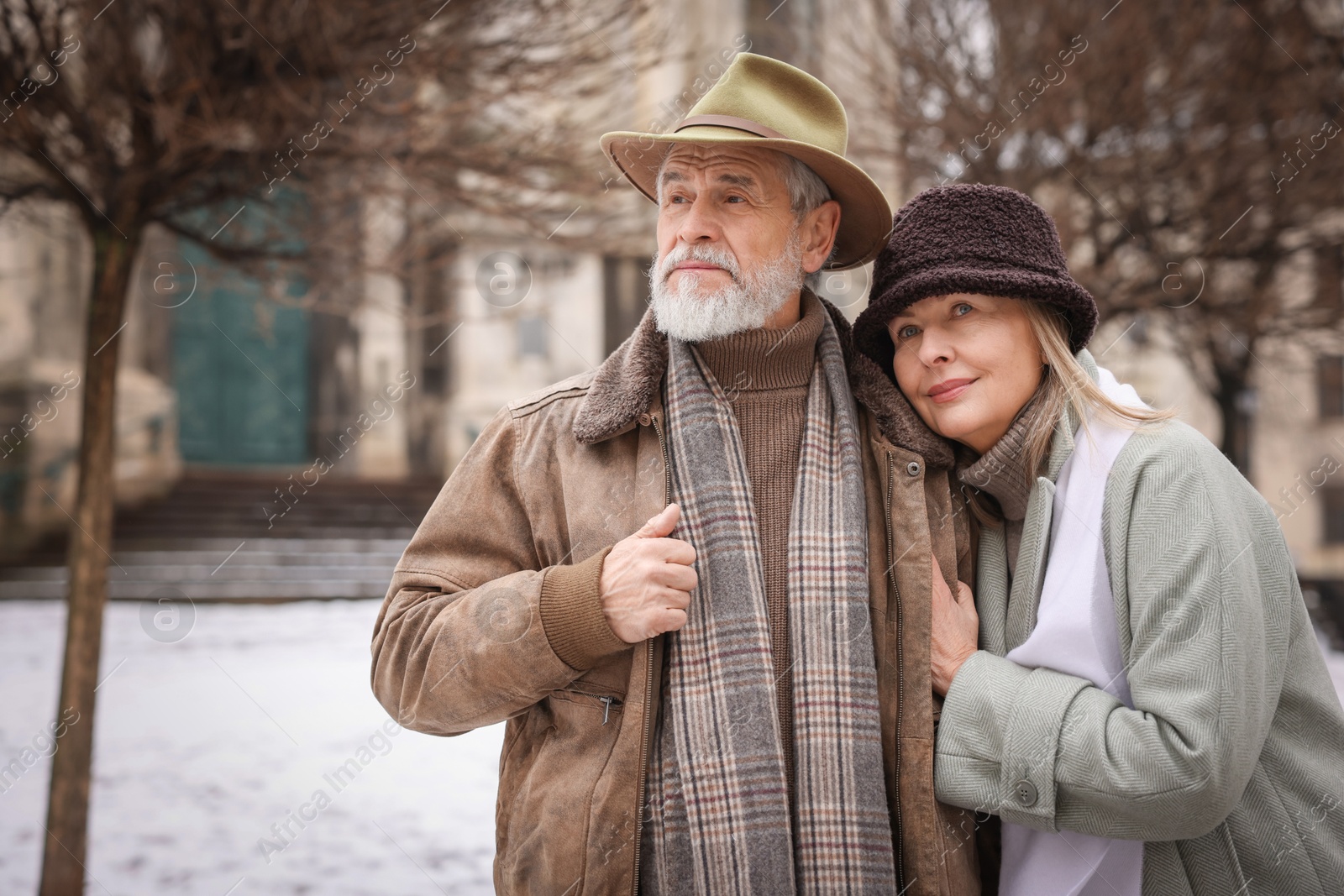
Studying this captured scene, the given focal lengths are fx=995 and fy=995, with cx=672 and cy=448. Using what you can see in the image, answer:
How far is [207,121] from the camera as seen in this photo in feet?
12.2

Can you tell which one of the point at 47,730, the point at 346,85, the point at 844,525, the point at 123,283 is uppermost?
the point at 346,85

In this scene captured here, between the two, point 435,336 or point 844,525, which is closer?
point 844,525

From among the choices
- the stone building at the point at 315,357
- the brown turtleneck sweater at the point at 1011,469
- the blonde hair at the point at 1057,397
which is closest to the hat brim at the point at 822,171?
the blonde hair at the point at 1057,397

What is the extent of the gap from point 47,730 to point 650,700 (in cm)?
533

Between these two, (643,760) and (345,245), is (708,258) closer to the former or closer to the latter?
(643,760)

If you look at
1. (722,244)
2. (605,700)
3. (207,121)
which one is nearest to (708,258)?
(722,244)

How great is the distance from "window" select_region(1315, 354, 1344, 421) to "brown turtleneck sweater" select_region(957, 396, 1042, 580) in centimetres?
2037

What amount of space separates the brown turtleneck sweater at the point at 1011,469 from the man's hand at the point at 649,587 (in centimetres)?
65

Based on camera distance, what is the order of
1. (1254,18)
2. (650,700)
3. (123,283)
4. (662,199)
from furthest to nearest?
1. (1254,18)
2. (123,283)
3. (662,199)
4. (650,700)

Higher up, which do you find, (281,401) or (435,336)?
(435,336)

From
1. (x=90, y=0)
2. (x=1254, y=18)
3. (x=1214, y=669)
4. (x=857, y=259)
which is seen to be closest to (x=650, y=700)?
(x=1214, y=669)

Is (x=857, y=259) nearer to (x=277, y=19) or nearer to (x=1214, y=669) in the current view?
(x=1214, y=669)

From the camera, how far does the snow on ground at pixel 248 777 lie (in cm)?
438

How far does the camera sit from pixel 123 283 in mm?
4316
